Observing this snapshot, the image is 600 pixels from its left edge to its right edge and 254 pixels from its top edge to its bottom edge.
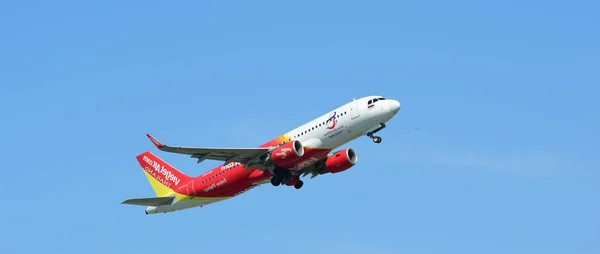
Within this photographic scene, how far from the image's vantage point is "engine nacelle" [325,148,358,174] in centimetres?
8144

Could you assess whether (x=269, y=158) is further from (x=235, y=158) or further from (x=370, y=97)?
(x=370, y=97)

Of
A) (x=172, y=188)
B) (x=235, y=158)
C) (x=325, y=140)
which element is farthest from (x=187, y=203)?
(x=325, y=140)

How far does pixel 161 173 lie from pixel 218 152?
13345 millimetres

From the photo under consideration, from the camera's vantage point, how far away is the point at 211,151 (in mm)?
75625

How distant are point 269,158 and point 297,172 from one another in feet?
15.6

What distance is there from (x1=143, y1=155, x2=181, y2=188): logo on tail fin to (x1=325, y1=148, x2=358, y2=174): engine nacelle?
12.4 metres

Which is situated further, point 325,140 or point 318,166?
point 318,166

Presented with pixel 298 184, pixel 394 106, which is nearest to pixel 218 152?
A: pixel 298 184

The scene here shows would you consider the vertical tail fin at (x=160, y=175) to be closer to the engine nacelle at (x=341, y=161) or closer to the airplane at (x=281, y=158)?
the airplane at (x=281, y=158)

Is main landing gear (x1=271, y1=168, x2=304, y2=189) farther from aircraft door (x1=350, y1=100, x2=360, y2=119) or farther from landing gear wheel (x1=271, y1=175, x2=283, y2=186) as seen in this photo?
aircraft door (x1=350, y1=100, x2=360, y2=119)

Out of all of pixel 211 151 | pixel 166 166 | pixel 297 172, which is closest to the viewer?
pixel 211 151

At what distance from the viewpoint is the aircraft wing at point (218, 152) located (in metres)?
73.3

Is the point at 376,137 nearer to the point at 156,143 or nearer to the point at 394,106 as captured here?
the point at 394,106

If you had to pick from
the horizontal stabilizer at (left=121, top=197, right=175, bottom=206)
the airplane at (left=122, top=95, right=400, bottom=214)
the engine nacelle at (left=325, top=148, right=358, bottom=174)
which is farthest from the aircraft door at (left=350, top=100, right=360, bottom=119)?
the horizontal stabilizer at (left=121, top=197, right=175, bottom=206)
